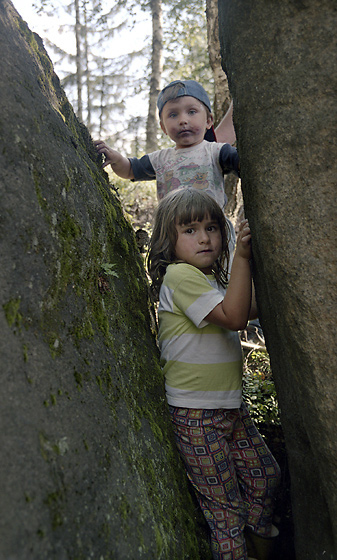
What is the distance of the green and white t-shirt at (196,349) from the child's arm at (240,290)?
0.39ft

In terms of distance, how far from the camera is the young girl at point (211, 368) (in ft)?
8.41

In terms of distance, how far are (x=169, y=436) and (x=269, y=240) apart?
1.39 metres

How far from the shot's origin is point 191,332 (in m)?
2.76

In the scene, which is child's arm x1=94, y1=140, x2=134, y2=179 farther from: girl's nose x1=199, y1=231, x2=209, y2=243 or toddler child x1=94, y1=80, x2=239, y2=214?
girl's nose x1=199, y1=231, x2=209, y2=243

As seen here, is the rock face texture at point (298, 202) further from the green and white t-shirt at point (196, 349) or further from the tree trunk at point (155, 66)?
the tree trunk at point (155, 66)

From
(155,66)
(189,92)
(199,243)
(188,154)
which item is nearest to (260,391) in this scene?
(199,243)

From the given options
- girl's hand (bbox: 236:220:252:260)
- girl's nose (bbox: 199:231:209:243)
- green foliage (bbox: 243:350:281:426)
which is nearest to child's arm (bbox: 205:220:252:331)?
girl's hand (bbox: 236:220:252:260)

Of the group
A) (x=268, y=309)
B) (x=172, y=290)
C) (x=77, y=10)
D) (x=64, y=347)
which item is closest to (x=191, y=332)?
(x=172, y=290)

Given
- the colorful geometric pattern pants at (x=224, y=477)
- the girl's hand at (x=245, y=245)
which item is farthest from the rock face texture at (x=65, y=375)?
the girl's hand at (x=245, y=245)

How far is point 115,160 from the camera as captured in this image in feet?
11.9

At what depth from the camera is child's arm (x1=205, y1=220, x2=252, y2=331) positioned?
8.09 feet

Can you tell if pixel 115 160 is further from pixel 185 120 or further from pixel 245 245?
pixel 245 245

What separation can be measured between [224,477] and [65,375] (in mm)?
1526

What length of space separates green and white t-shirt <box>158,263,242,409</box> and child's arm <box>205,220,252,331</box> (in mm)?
119
